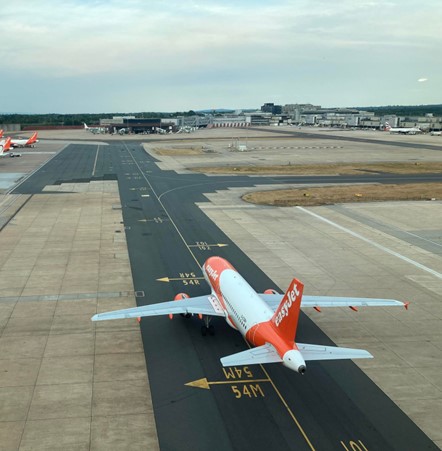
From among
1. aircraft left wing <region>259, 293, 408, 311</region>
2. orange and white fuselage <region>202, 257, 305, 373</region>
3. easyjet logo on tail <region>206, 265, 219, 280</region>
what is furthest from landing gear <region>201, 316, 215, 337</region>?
aircraft left wing <region>259, 293, 408, 311</region>

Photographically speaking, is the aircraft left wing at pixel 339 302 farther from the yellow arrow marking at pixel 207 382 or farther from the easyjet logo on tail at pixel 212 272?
the yellow arrow marking at pixel 207 382

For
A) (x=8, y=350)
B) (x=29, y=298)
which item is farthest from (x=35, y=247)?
(x=8, y=350)

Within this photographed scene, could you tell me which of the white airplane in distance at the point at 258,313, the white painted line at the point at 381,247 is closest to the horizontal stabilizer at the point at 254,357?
the white airplane in distance at the point at 258,313

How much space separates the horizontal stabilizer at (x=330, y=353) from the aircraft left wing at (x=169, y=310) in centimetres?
938

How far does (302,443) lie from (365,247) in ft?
124

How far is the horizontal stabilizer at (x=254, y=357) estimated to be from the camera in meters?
25.5

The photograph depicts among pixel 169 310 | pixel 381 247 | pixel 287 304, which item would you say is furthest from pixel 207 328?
pixel 381 247

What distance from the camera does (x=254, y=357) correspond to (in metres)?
26.3

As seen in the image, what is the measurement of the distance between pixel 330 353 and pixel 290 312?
125 inches

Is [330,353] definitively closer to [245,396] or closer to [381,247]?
[245,396]

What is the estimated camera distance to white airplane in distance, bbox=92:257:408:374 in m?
25.9

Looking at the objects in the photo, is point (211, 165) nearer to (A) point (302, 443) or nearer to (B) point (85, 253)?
(B) point (85, 253)

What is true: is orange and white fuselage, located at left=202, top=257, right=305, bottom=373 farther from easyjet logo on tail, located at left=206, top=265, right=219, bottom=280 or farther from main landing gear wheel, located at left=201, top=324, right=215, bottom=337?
main landing gear wheel, located at left=201, top=324, right=215, bottom=337

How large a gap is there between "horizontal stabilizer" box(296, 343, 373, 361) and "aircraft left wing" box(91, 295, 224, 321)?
9377mm
